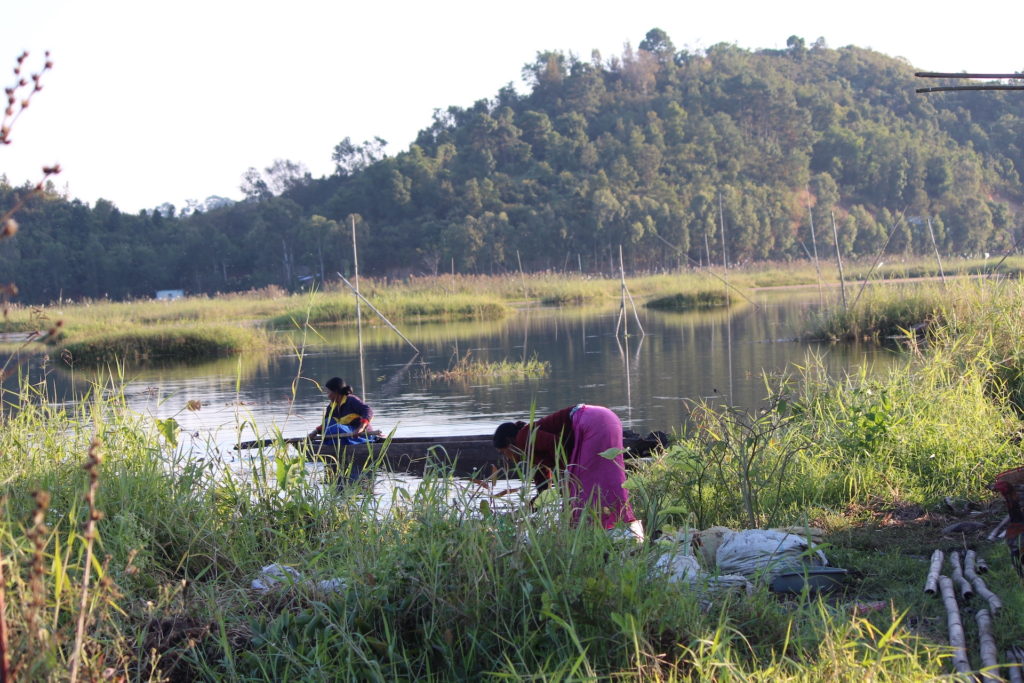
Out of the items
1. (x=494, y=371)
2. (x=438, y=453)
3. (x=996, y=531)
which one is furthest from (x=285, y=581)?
(x=494, y=371)

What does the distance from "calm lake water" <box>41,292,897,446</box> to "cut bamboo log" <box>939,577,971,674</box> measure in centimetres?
463

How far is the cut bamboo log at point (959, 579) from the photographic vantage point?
4.16m

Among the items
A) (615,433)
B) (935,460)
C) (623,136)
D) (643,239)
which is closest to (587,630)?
(615,433)

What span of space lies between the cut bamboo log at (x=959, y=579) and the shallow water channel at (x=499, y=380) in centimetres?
326

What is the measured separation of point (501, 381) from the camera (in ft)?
52.7

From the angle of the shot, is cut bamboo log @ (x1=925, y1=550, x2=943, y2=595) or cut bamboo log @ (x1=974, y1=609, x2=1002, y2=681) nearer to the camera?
cut bamboo log @ (x1=974, y1=609, x2=1002, y2=681)

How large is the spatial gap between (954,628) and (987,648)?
20 centimetres

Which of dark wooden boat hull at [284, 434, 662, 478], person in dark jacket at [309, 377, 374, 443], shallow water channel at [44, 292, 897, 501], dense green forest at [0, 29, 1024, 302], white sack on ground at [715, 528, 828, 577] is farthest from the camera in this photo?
dense green forest at [0, 29, 1024, 302]

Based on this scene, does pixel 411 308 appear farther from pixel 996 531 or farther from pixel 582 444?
pixel 996 531

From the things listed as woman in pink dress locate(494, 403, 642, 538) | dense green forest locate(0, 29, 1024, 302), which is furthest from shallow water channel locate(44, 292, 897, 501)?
dense green forest locate(0, 29, 1024, 302)

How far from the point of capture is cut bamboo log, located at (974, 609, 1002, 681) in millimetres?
3232

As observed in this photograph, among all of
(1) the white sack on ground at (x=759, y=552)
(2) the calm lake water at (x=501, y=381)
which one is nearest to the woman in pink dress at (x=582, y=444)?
(1) the white sack on ground at (x=759, y=552)

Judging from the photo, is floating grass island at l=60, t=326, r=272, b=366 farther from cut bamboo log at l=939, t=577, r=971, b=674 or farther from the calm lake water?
cut bamboo log at l=939, t=577, r=971, b=674

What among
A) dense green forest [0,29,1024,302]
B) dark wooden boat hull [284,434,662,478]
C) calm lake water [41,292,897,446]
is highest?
dense green forest [0,29,1024,302]
